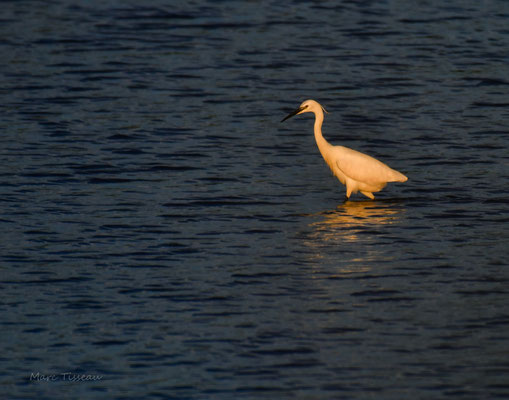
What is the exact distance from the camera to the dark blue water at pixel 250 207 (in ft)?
32.5

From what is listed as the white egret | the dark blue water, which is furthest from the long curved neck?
the dark blue water

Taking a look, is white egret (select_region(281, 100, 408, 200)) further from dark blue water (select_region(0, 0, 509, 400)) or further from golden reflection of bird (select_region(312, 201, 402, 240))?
dark blue water (select_region(0, 0, 509, 400))

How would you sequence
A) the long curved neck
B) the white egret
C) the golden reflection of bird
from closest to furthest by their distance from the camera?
the golden reflection of bird
the white egret
the long curved neck

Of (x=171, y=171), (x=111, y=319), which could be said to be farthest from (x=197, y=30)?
(x=111, y=319)

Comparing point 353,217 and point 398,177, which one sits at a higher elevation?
point 398,177

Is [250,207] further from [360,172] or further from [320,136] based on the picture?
[320,136]

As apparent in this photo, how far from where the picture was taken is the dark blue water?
9.91m

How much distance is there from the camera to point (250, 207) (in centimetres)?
1487

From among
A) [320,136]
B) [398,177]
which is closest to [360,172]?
[398,177]

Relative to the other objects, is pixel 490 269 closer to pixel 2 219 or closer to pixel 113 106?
pixel 2 219

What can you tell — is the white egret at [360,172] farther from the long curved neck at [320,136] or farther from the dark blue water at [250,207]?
the dark blue water at [250,207]

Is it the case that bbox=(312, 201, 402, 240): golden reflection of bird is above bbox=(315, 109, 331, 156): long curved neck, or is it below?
below

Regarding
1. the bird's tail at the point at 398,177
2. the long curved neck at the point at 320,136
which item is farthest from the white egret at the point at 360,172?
the long curved neck at the point at 320,136

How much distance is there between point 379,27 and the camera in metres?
25.8
